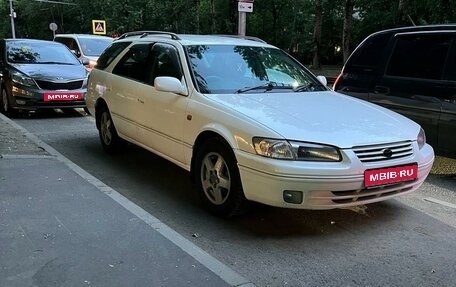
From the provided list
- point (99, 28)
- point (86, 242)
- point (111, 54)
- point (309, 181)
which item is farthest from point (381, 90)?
point (99, 28)

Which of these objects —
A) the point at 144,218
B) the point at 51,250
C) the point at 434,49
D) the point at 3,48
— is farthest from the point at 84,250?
the point at 3,48

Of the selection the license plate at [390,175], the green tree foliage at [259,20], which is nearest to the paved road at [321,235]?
the license plate at [390,175]

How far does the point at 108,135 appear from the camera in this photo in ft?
22.9

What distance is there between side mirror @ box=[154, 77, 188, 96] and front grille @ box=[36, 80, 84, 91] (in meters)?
5.62

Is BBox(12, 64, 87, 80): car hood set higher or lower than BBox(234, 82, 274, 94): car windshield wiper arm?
lower

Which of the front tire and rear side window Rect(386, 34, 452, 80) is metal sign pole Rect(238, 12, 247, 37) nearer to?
rear side window Rect(386, 34, 452, 80)

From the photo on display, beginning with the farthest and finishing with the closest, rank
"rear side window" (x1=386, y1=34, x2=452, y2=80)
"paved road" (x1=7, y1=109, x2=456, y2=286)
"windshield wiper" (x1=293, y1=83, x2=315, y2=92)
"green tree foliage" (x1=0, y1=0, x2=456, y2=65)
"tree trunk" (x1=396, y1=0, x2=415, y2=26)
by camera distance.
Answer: "green tree foliage" (x1=0, y1=0, x2=456, y2=65) → "tree trunk" (x1=396, y1=0, x2=415, y2=26) → "rear side window" (x1=386, y1=34, x2=452, y2=80) → "windshield wiper" (x1=293, y1=83, x2=315, y2=92) → "paved road" (x1=7, y1=109, x2=456, y2=286)

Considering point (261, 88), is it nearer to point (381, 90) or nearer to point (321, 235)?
point (321, 235)

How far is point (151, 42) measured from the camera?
241 inches

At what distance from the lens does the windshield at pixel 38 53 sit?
10.7 m

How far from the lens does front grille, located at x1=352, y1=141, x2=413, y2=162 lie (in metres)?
4.05

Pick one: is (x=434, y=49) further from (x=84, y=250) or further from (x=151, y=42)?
(x=84, y=250)

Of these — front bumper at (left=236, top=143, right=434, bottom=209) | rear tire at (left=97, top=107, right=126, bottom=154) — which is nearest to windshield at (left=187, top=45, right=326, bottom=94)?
front bumper at (left=236, top=143, right=434, bottom=209)

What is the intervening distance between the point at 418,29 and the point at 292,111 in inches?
112
